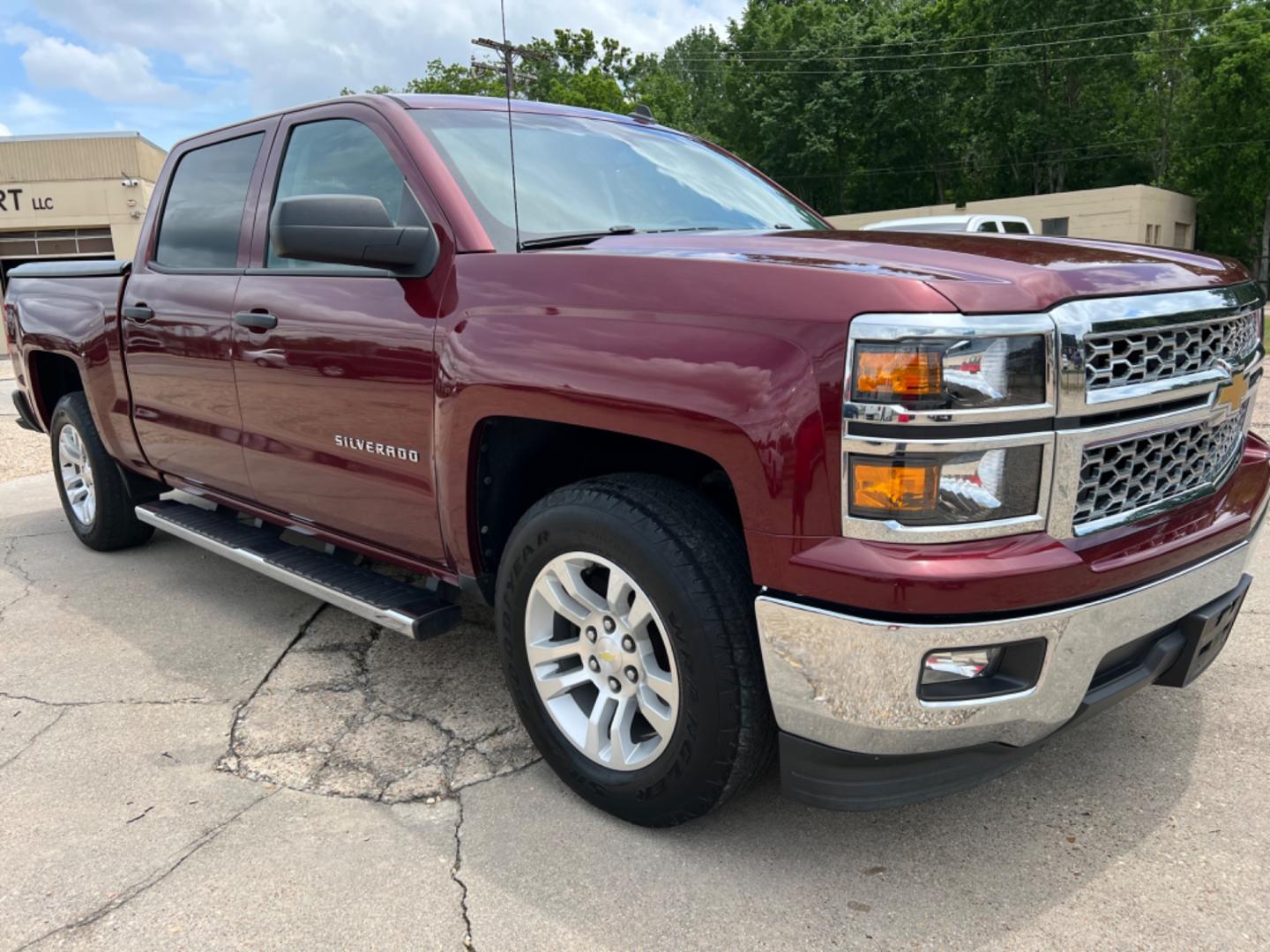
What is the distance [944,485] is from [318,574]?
2273 mm

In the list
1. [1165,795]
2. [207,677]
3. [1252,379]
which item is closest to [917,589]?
[1165,795]

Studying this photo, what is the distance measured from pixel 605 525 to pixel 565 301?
565 mm

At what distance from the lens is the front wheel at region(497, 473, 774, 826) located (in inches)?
86.8

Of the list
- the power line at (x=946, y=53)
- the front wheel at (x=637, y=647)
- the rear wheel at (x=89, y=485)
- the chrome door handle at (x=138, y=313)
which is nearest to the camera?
the front wheel at (x=637, y=647)

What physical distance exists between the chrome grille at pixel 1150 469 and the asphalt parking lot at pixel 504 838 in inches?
33.9

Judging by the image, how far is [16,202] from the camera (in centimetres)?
2808

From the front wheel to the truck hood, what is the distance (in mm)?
641

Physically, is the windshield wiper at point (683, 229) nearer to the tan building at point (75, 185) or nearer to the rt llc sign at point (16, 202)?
the tan building at point (75, 185)

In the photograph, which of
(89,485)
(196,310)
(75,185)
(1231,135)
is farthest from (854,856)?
(1231,135)

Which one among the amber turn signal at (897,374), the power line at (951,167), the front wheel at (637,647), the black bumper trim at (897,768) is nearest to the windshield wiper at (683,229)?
the front wheel at (637,647)

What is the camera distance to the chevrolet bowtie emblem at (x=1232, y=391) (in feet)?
7.70

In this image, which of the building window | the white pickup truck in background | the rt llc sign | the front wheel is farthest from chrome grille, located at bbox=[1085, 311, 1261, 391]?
the rt llc sign

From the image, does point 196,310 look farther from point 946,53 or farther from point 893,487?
point 946,53

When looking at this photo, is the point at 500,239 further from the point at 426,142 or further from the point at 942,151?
→ the point at 942,151
